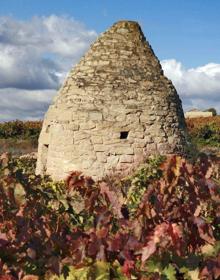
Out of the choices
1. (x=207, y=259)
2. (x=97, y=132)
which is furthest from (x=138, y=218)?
(x=97, y=132)

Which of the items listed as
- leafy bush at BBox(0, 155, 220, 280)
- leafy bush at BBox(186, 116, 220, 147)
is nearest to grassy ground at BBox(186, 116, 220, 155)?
leafy bush at BBox(186, 116, 220, 147)

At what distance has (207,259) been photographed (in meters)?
3.24

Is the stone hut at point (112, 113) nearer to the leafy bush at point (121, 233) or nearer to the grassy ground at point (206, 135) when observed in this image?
the leafy bush at point (121, 233)

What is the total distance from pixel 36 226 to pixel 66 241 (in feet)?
0.76

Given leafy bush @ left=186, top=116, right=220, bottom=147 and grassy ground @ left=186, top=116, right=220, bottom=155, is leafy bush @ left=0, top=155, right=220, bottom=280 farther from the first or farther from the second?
leafy bush @ left=186, top=116, right=220, bottom=147

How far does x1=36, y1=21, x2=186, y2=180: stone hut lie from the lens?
11234 millimetres

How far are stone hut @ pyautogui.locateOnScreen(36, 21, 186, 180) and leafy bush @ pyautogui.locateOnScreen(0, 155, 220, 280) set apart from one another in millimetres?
7131

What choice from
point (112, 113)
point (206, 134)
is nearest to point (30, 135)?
point (206, 134)

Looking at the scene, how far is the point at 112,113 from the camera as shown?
1133cm

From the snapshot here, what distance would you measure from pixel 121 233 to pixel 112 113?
26.2 ft

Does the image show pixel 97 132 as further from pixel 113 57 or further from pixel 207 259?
pixel 207 259

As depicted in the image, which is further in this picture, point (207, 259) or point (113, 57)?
point (113, 57)

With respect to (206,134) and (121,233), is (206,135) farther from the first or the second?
(121,233)

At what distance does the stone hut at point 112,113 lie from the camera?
1123 centimetres
